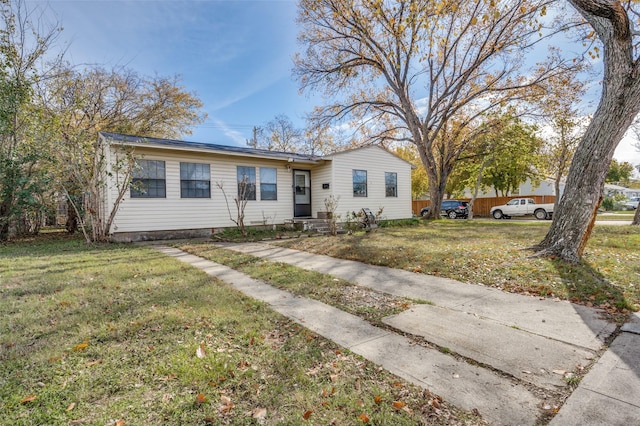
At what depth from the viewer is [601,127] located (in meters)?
5.05

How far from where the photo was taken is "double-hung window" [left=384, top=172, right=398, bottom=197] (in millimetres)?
15180

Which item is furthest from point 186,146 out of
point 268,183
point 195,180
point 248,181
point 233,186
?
point 268,183

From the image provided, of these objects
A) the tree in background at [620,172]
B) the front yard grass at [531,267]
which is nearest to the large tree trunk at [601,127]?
the front yard grass at [531,267]

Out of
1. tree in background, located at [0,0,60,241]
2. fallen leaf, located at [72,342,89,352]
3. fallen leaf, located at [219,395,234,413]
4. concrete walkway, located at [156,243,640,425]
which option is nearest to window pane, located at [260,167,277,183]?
tree in background, located at [0,0,60,241]

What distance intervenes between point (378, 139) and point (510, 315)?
17.3 m

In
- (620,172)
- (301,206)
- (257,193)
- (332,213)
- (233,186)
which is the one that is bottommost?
(332,213)

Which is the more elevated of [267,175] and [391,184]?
[267,175]

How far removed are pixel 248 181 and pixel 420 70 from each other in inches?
447

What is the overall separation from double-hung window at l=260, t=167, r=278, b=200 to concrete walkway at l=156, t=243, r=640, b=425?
847 centimetres

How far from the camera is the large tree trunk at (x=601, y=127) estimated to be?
4852 millimetres

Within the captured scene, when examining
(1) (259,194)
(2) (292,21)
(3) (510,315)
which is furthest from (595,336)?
(2) (292,21)

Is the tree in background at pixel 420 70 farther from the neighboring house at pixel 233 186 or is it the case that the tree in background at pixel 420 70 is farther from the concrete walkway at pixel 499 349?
the concrete walkway at pixel 499 349

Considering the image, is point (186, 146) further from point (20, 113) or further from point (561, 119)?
point (561, 119)

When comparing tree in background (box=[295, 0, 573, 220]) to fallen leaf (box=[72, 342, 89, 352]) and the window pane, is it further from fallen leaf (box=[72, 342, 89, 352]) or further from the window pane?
fallen leaf (box=[72, 342, 89, 352])
